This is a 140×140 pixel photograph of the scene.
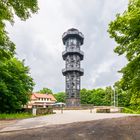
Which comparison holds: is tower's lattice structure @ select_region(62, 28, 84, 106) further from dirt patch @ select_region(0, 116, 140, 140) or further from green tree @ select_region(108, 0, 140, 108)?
dirt patch @ select_region(0, 116, 140, 140)

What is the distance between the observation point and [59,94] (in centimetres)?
12100

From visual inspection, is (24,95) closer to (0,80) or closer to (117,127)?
(0,80)

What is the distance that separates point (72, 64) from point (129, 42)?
57215 millimetres

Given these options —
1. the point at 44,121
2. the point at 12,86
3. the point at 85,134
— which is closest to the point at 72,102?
Result: the point at 12,86

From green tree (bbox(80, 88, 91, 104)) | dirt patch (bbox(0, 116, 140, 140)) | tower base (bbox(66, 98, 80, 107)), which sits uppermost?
green tree (bbox(80, 88, 91, 104))

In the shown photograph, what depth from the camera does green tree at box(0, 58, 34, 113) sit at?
34.6 m

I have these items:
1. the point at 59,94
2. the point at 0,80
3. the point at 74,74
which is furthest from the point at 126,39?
the point at 59,94

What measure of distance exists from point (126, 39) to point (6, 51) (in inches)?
271

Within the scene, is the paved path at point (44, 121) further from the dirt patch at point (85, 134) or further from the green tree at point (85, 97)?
the green tree at point (85, 97)

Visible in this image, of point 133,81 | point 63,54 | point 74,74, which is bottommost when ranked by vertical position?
point 133,81

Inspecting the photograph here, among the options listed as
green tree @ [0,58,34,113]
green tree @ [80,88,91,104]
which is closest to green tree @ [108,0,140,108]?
green tree @ [0,58,34,113]

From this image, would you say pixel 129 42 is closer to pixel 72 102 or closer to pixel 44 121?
pixel 44 121

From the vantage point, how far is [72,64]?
71.6 meters

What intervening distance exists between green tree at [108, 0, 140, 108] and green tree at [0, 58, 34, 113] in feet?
71.2
